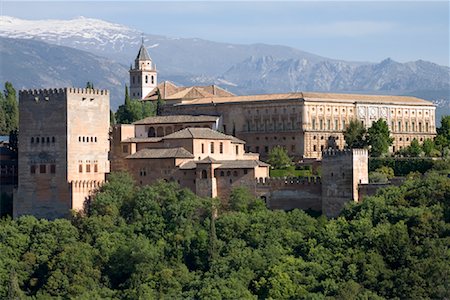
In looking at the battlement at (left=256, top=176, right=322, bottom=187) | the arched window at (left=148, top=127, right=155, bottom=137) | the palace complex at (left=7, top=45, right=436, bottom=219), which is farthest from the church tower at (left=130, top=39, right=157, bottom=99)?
the battlement at (left=256, top=176, right=322, bottom=187)

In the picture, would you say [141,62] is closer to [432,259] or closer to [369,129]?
[369,129]

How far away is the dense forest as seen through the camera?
190 feet

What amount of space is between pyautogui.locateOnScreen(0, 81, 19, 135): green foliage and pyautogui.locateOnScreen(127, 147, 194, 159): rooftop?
682 inches

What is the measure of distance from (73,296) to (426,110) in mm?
40288

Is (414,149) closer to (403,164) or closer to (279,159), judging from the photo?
(403,164)

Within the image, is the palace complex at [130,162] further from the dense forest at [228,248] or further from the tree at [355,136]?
the tree at [355,136]

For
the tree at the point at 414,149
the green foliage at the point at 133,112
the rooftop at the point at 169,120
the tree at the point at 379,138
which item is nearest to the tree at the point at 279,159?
the rooftop at the point at 169,120

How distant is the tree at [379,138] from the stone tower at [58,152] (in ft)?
62.5

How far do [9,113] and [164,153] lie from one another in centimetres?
2323

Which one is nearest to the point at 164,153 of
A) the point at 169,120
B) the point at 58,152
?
the point at 58,152

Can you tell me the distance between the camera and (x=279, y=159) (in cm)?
7806

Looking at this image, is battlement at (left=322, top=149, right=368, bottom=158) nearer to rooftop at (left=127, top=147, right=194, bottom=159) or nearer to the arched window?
rooftop at (left=127, top=147, right=194, bottom=159)

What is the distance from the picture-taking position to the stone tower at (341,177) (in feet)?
212

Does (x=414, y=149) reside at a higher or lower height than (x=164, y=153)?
higher
